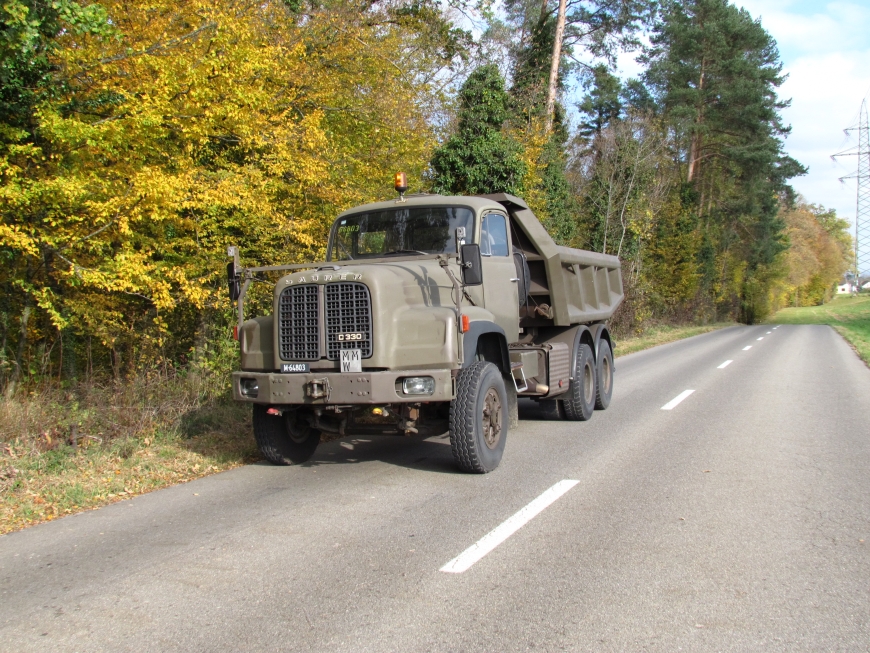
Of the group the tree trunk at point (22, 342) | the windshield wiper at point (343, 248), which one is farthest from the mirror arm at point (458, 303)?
the tree trunk at point (22, 342)

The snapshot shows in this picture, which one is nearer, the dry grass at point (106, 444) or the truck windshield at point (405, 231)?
the dry grass at point (106, 444)

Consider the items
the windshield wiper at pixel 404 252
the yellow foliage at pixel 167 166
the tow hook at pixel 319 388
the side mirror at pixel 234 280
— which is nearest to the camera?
the tow hook at pixel 319 388

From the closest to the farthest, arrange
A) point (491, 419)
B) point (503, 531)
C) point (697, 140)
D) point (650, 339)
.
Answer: point (503, 531)
point (491, 419)
point (650, 339)
point (697, 140)

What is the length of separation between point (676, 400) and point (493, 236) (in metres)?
5.23

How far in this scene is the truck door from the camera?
7719mm

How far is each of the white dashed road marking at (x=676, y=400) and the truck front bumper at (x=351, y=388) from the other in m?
5.76

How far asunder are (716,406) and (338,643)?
887 centimetres

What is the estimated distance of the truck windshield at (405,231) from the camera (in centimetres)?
768

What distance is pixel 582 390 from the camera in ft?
32.2

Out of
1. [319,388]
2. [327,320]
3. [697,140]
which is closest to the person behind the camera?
[319,388]

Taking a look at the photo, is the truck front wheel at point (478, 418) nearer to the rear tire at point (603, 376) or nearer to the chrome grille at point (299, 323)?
the chrome grille at point (299, 323)

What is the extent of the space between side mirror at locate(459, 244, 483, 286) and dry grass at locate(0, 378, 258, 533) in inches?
123

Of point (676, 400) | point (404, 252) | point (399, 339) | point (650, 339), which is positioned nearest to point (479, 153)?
point (676, 400)

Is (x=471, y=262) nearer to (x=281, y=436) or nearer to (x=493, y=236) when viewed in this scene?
(x=493, y=236)
